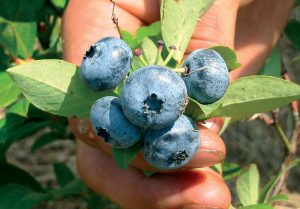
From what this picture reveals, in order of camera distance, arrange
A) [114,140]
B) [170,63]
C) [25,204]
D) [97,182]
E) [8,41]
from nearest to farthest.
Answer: [114,140] → [170,63] → [97,182] → [8,41] → [25,204]

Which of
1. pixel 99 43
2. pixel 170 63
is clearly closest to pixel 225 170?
pixel 170 63

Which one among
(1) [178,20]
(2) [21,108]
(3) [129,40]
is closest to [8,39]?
(2) [21,108]

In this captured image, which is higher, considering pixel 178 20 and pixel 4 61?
pixel 178 20

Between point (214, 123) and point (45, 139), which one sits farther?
point (45, 139)

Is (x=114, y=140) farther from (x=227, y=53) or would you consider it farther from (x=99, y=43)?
(x=227, y=53)

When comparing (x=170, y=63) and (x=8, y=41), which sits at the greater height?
(x=170, y=63)

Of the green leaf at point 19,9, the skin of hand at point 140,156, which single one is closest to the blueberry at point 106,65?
the skin of hand at point 140,156

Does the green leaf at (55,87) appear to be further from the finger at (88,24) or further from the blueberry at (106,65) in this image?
the finger at (88,24)

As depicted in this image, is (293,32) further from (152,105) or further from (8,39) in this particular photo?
(152,105)

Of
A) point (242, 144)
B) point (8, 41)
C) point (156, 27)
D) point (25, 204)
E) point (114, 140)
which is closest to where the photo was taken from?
point (114, 140)
